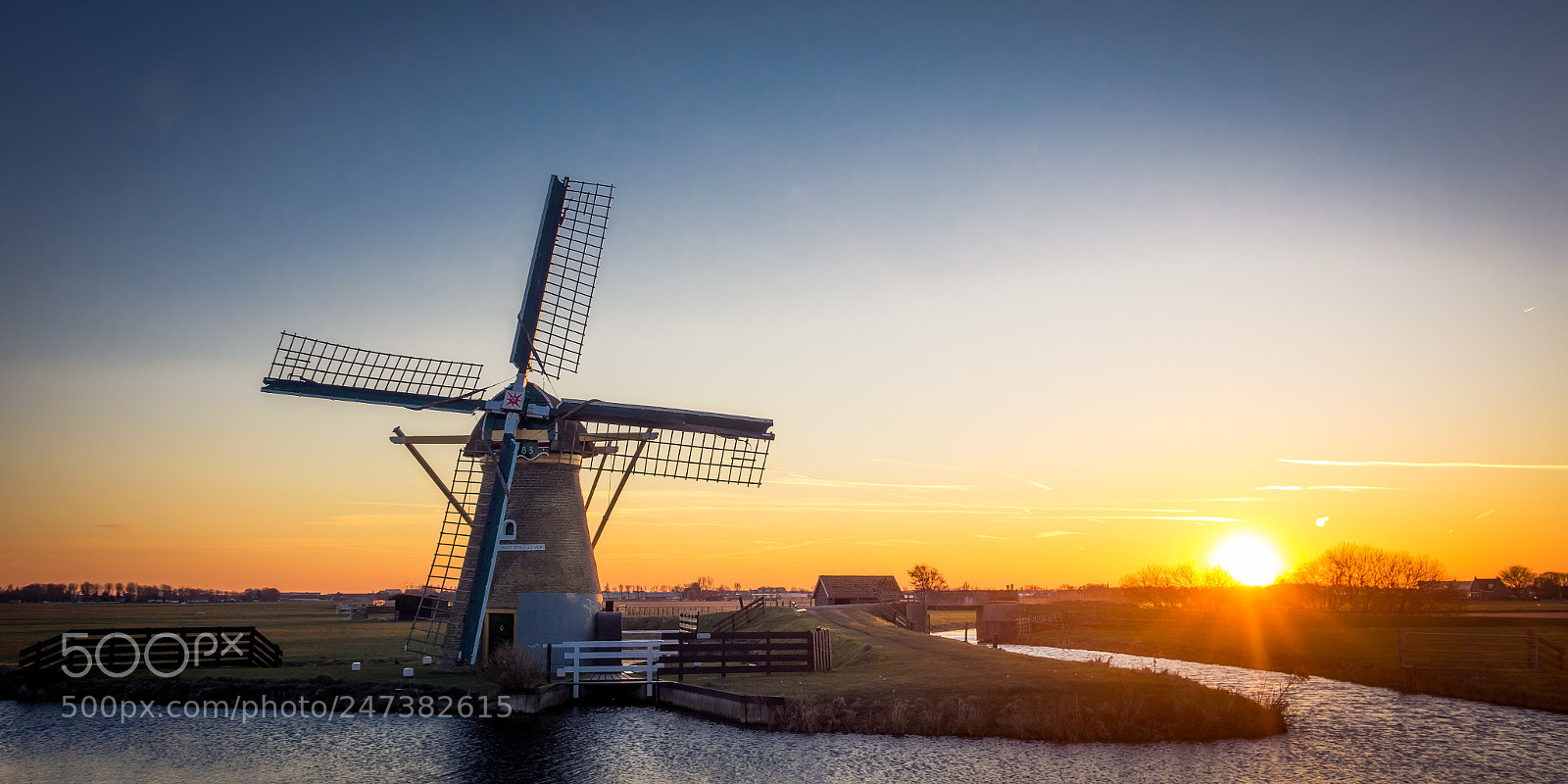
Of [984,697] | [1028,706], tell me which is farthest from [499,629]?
[1028,706]

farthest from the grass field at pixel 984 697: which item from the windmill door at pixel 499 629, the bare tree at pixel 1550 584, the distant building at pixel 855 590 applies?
the bare tree at pixel 1550 584

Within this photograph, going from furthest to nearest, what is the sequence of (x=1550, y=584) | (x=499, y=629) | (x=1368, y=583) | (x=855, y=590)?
1. (x=1550, y=584)
2. (x=855, y=590)
3. (x=1368, y=583)
4. (x=499, y=629)

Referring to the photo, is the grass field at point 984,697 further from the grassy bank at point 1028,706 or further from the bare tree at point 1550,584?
the bare tree at point 1550,584

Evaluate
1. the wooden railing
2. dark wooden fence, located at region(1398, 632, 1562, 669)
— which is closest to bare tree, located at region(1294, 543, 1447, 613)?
dark wooden fence, located at region(1398, 632, 1562, 669)

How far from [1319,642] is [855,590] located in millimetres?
56181

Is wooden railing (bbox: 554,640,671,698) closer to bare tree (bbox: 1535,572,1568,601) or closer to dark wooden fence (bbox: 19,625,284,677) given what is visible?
dark wooden fence (bbox: 19,625,284,677)

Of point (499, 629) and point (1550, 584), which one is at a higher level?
point (499, 629)

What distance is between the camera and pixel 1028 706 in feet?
73.6

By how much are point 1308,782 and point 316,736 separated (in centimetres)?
2191

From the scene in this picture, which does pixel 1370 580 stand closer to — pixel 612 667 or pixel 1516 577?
pixel 612 667

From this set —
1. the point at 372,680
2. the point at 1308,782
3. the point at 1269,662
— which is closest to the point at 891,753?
Result: the point at 1308,782

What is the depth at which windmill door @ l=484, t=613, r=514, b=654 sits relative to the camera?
3030 cm

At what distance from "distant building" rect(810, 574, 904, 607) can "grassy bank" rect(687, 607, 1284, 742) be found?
7140 cm

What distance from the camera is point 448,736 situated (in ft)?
70.7
